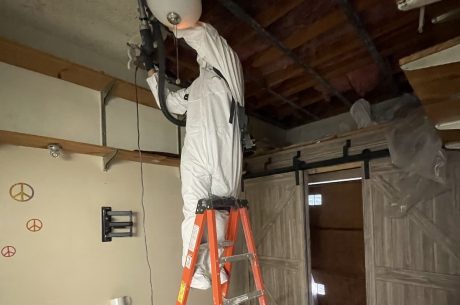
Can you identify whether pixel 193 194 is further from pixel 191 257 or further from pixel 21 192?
pixel 21 192

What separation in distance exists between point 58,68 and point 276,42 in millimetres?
1495

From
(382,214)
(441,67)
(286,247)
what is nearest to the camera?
(441,67)

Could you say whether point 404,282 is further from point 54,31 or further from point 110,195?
point 54,31

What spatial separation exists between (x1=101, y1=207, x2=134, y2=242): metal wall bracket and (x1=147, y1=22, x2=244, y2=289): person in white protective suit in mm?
847

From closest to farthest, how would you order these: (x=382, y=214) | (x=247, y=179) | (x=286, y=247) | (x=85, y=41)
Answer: (x=85, y=41) < (x=382, y=214) < (x=286, y=247) < (x=247, y=179)

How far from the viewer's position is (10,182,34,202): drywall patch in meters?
1.65

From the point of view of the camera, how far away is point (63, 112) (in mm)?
1921

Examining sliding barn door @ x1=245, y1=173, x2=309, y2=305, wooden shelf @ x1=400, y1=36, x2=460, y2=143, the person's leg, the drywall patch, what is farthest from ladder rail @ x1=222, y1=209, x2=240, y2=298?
sliding barn door @ x1=245, y1=173, x2=309, y2=305

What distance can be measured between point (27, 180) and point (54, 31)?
104cm

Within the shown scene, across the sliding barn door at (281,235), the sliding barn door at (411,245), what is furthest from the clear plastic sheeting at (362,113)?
the sliding barn door at (281,235)

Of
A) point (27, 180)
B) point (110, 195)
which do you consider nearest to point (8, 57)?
point (27, 180)

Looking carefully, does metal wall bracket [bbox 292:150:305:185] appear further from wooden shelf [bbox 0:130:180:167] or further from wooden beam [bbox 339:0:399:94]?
wooden shelf [bbox 0:130:180:167]

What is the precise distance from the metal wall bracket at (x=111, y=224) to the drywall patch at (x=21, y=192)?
46 centimetres

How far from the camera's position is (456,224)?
1.98 m
